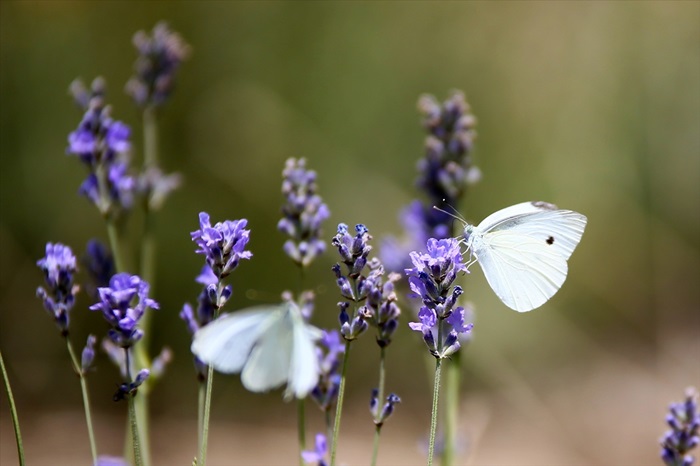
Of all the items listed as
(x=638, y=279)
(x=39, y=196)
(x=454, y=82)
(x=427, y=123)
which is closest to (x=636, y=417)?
(x=638, y=279)

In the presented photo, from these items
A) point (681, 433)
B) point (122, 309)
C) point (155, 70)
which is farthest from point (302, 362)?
point (155, 70)

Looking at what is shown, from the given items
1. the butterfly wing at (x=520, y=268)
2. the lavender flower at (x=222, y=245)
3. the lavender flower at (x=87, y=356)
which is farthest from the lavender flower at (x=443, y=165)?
the lavender flower at (x=87, y=356)

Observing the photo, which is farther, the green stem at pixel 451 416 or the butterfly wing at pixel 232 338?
the green stem at pixel 451 416

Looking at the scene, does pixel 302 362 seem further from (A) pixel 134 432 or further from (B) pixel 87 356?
(B) pixel 87 356

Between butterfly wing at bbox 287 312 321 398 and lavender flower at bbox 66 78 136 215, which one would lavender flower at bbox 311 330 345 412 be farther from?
lavender flower at bbox 66 78 136 215

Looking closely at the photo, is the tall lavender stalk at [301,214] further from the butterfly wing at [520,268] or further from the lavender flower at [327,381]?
the butterfly wing at [520,268]
